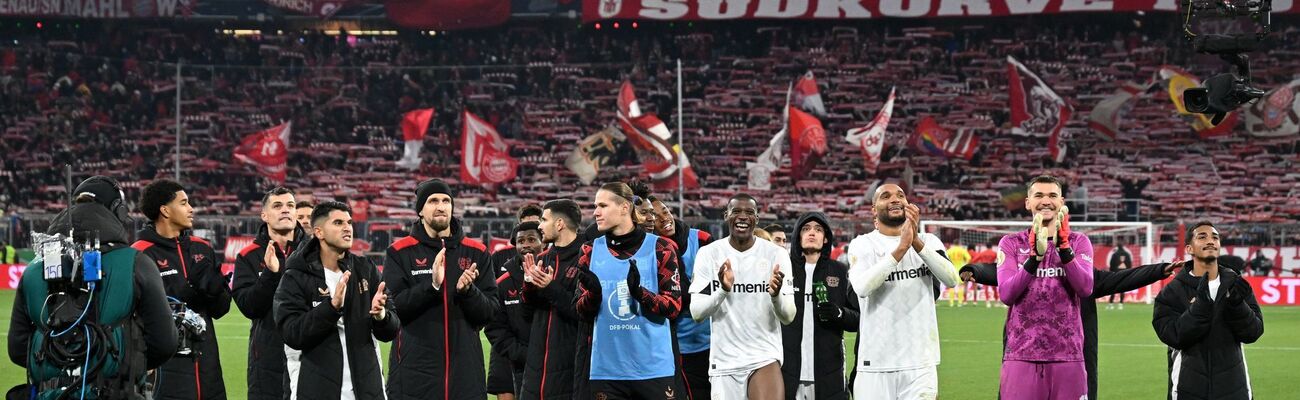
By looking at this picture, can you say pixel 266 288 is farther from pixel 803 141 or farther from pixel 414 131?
pixel 414 131

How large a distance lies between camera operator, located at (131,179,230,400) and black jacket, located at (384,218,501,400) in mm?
1157

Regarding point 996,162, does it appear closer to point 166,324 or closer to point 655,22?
point 655,22

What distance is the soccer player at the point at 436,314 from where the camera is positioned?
30.4 ft

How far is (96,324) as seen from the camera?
6910mm

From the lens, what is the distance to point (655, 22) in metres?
46.8

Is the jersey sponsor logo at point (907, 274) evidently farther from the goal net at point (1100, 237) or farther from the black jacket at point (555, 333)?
the goal net at point (1100, 237)

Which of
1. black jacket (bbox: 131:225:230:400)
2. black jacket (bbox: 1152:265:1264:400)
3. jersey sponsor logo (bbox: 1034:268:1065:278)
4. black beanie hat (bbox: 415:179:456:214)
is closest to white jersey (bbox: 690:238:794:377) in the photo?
jersey sponsor logo (bbox: 1034:268:1065:278)

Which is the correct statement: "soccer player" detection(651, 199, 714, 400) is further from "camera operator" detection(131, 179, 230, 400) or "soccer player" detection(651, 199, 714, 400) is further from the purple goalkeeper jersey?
"camera operator" detection(131, 179, 230, 400)

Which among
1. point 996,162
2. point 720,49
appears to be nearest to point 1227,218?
point 996,162

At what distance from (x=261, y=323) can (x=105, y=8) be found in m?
39.4

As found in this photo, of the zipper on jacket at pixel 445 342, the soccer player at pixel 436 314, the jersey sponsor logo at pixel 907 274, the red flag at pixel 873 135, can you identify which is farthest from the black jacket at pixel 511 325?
the red flag at pixel 873 135

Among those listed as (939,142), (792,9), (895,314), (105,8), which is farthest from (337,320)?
(105,8)

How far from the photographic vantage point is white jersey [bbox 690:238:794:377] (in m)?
9.07

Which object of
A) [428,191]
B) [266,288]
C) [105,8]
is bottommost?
[266,288]
